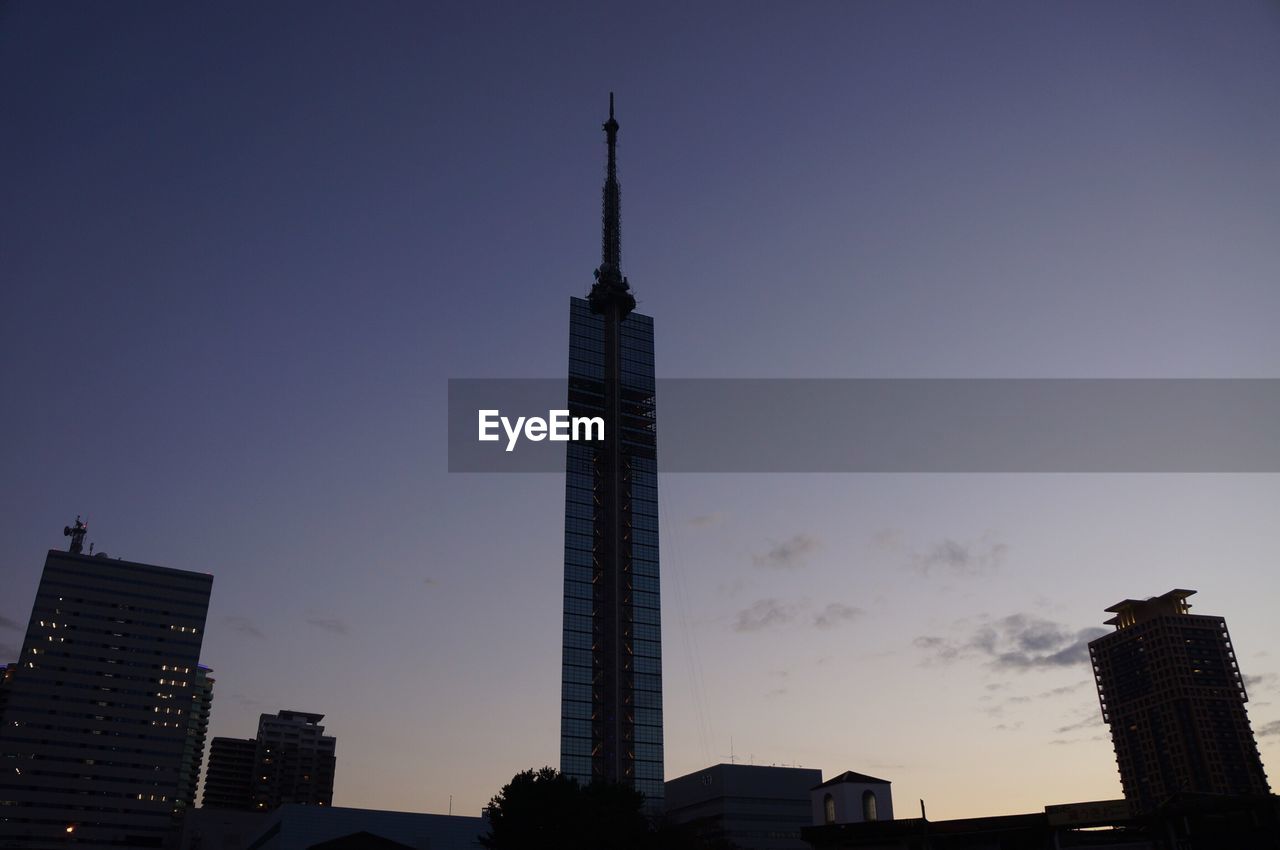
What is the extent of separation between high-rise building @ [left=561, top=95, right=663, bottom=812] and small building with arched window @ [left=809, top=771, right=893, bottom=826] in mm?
73764

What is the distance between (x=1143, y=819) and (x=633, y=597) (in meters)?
131

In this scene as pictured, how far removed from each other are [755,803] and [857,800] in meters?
88.5

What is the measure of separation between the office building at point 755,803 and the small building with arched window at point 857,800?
3069 inches

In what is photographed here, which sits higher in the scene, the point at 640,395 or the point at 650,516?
the point at 640,395

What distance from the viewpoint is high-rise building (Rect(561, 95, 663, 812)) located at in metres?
166

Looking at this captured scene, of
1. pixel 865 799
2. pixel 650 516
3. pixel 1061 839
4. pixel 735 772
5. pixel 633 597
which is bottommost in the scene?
pixel 1061 839

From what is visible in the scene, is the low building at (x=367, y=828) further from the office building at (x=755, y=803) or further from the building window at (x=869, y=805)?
the building window at (x=869, y=805)

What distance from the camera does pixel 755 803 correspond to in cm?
16975

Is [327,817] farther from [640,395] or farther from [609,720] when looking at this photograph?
[640,395]

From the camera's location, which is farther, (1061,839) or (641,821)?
(641,821)

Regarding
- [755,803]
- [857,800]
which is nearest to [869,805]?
[857,800]

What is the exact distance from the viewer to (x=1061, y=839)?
54938 millimetres

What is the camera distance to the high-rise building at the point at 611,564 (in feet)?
546

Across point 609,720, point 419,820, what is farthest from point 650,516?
point 419,820
